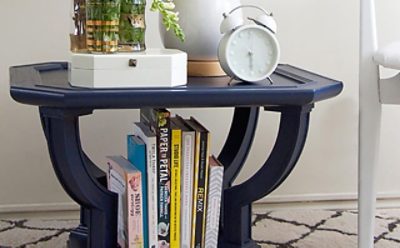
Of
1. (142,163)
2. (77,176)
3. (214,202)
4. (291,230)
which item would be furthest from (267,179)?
(291,230)

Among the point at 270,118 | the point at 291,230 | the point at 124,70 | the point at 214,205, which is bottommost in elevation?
the point at 291,230

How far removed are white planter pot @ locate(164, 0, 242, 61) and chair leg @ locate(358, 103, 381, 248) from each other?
0.32 m

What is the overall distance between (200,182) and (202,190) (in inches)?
0.6

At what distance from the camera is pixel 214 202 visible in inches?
42.1

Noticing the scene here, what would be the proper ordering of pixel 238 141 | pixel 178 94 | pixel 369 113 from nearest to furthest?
pixel 178 94
pixel 369 113
pixel 238 141

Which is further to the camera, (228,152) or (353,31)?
(353,31)

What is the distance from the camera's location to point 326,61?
1538mm

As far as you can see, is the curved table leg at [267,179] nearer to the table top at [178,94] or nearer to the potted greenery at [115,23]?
the table top at [178,94]

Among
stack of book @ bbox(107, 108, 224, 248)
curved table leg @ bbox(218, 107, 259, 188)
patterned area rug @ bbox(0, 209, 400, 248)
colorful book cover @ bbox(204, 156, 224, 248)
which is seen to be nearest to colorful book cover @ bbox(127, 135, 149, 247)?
stack of book @ bbox(107, 108, 224, 248)

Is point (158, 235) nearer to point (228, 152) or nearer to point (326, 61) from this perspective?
point (228, 152)

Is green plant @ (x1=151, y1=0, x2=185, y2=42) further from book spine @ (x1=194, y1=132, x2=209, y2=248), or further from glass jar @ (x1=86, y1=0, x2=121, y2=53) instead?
book spine @ (x1=194, y1=132, x2=209, y2=248)

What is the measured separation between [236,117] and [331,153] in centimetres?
40

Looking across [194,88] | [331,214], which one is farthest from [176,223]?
[331,214]

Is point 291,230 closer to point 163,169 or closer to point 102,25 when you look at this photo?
point 163,169
